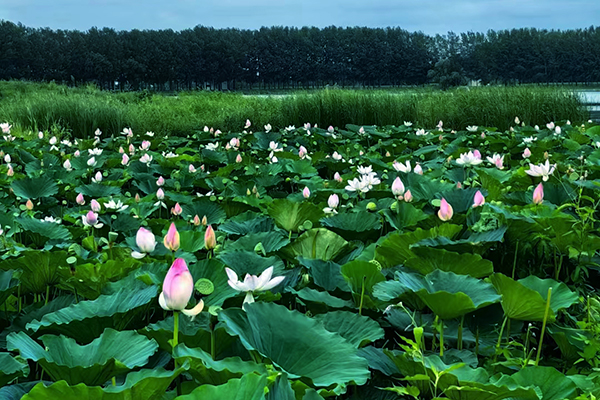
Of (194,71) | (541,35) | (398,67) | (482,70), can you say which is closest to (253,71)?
(194,71)

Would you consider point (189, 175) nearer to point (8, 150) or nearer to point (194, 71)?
point (8, 150)

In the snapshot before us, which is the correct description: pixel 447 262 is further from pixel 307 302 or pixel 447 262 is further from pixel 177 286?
pixel 177 286

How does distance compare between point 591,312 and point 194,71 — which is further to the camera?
point 194,71

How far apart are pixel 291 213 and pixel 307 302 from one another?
2.52 ft

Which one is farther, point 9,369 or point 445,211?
point 445,211

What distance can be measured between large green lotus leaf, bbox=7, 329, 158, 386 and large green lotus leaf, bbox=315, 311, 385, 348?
374 mm

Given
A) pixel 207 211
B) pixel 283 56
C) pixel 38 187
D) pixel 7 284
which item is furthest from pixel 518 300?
pixel 283 56

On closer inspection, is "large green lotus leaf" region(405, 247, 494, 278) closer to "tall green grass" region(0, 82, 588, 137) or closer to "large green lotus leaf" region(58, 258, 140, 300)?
"large green lotus leaf" region(58, 258, 140, 300)

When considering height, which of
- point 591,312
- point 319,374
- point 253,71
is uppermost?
point 253,71

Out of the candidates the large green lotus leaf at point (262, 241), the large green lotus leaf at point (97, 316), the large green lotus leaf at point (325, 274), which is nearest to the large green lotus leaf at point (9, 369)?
the large green lotus leaf at point (97, 316)

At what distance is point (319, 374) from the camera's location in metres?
1.00

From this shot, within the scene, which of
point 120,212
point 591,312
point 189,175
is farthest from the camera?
point 189,175

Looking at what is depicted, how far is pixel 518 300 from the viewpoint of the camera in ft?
4.23

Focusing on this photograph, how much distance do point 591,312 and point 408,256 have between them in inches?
20.3
